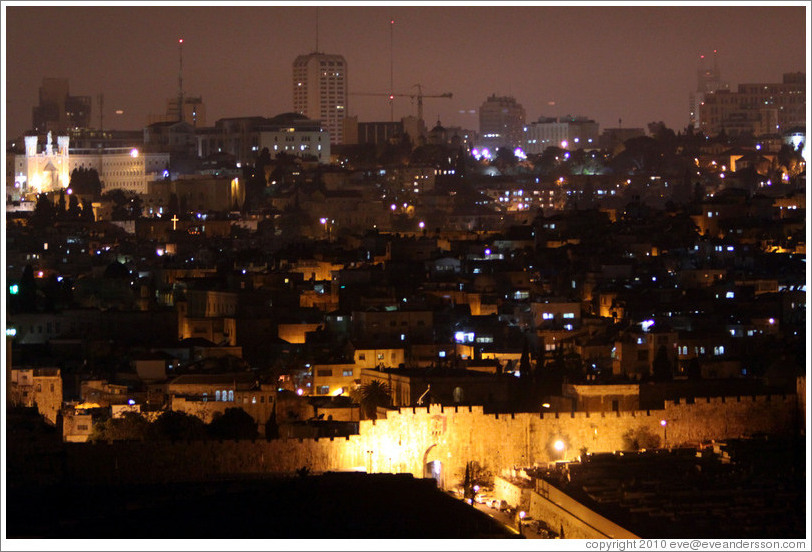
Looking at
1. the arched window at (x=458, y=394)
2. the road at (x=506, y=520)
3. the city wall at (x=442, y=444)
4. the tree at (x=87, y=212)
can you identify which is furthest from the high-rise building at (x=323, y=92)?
the road at (x=506, y=520)

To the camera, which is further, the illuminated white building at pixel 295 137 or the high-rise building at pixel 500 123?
the high-rise building at pixel 500 123

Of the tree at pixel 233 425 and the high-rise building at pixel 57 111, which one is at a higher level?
the high-rise building at pixel 57 111

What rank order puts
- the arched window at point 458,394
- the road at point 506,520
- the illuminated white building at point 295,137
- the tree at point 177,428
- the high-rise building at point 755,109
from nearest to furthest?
1. the road at point 506,520
2. the tree at point 177,428
3. the arched window at point 458,394
4. the illuminated white building at point 295,137
5. the high-rise building at point 755,109

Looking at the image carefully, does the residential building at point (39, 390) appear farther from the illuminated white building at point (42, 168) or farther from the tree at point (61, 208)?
the illuminated white building at point (42, 168)

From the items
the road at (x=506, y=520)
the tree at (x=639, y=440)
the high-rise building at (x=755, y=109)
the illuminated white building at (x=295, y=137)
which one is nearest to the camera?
the road at (x=506, y=520)

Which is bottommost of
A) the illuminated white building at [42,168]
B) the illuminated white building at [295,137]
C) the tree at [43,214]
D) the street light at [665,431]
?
the street light at [665,431]

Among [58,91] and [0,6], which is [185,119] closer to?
[58,91]

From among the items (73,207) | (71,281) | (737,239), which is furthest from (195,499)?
(73,207)

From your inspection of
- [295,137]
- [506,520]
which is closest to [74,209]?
[295,137]
